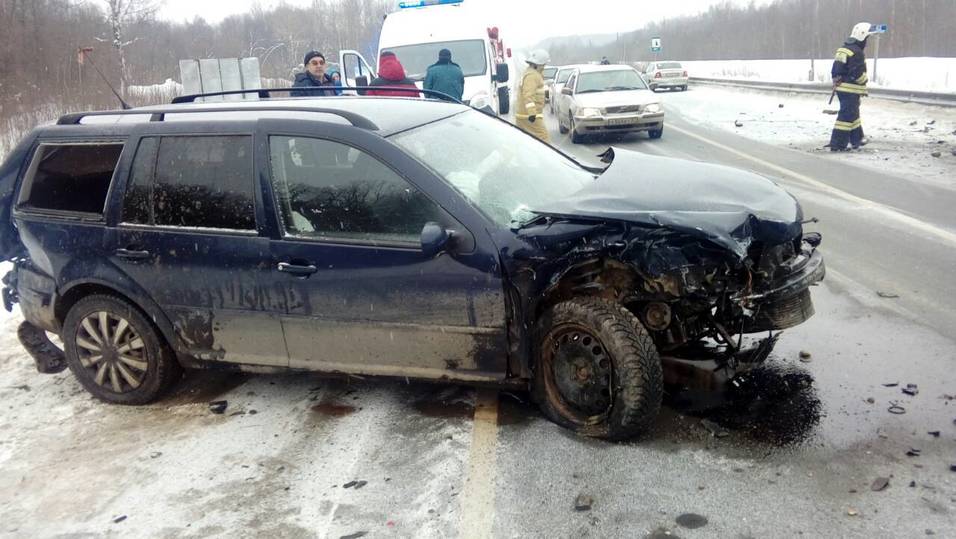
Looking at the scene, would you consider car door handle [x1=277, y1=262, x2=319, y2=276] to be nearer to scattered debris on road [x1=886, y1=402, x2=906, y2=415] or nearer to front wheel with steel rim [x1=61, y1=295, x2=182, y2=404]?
front wheel with steel rim [x1=61, y1=295, x2=182, y2=404]

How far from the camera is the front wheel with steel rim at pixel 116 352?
14.6 feet

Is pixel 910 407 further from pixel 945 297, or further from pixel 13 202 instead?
pixel 13 202

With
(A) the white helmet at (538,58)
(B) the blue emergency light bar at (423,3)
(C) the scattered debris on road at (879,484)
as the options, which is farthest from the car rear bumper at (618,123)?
(C) the scattered debris on road at (879,484)

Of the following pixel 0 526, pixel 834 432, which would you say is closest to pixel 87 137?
pixel 0 526

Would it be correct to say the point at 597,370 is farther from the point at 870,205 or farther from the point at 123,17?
the point at 123,17

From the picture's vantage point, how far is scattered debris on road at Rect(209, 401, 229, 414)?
4.42m

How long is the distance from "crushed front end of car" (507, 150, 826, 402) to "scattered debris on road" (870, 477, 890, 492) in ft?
2.72

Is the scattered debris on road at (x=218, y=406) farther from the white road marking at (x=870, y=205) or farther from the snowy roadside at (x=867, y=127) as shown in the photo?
the snowy roadside at (x=867, y=127)

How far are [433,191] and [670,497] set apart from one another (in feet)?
5.92

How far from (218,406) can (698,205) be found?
9.88 ft

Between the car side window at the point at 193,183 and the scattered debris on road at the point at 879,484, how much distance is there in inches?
126

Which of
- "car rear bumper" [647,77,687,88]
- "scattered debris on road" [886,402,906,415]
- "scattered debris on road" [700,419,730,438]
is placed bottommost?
"scattered debris on road" [700,419,730,438]

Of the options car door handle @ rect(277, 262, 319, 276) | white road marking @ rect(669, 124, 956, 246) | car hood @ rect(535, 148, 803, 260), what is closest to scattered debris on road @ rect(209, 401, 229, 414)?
car door handle @ rect(277, 262, 319, 276)

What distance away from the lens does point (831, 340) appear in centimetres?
470
